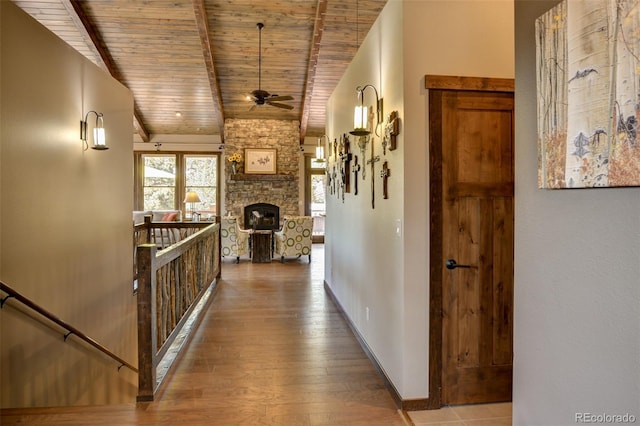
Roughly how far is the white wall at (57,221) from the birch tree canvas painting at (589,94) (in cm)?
334

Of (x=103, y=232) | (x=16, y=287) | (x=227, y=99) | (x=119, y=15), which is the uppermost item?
(x=119, y=15)

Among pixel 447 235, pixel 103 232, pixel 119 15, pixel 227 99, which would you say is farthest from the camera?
pixel 227 99

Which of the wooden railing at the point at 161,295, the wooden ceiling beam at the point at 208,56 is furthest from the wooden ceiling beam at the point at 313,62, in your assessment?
the wooden railing at the point at 161,295

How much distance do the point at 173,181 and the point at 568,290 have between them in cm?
1161

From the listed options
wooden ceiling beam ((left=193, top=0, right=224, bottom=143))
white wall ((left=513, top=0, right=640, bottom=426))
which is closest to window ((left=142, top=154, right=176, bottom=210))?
wooden ceiling beam ((left=193, top=0, right=224, bottom=143))

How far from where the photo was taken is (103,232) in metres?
4.35

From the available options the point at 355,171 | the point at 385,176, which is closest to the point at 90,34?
the point at 355,171

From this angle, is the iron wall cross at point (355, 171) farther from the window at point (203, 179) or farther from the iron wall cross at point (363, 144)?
the window at point (203, 179)

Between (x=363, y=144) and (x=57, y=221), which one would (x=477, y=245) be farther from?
(x=57, y=221)

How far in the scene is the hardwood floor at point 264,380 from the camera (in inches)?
97.0

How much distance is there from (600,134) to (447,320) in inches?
70.6

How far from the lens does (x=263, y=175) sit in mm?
10688

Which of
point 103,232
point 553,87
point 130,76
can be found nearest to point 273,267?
point 103,232

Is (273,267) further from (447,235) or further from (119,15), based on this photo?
(447,235)
